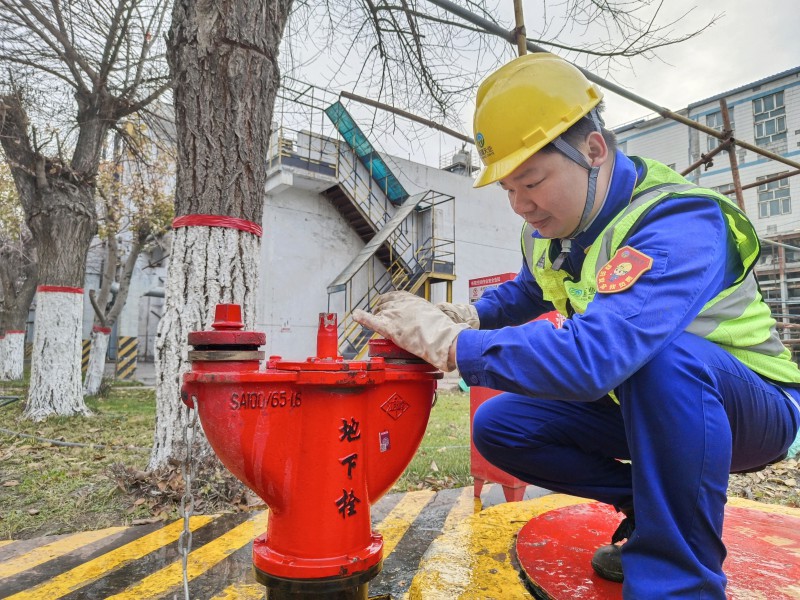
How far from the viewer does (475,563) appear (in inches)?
62.7

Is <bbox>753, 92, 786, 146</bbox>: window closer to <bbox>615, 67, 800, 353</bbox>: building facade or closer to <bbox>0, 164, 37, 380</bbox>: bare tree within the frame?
<bbox>615, 67, 800, 353</bbox>: building facade

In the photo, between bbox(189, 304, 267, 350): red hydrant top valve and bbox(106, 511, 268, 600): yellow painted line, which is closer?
bbox(189, 304, 267, 350): red hydrant top valve

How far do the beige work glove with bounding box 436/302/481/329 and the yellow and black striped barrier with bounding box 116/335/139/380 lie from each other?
15.4m

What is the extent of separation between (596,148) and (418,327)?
0.68 metres

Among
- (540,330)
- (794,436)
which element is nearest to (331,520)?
(540,330)

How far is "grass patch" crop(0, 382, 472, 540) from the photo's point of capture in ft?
8.70

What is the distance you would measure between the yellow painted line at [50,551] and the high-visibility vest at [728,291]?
2234 millimetres

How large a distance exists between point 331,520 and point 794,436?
122 centimetres

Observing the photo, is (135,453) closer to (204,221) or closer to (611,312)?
(204,221)

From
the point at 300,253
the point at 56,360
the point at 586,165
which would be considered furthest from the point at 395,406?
the point at 300,253

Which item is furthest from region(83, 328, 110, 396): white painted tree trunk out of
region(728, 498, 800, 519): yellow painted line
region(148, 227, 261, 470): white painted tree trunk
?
region(728, 498, 800, 519): yellow painted line

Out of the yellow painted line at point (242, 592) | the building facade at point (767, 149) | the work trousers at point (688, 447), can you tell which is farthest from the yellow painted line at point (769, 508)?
the building facade at point (767, 149)

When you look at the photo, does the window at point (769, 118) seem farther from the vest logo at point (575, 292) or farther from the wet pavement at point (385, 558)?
the vest logo at point (575, 292)

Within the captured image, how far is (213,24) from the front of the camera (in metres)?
2.93
